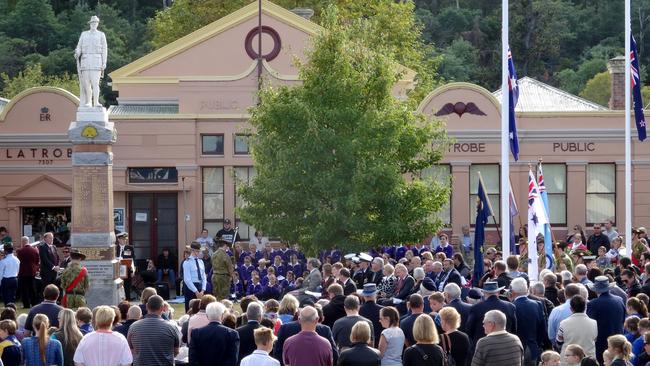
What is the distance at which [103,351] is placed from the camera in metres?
15.0

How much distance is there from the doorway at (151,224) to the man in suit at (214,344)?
2655 centimetres

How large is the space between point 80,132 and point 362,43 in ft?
25.5

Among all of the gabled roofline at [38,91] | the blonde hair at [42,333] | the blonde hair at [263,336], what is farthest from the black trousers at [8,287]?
the blonde hair at [263,336]

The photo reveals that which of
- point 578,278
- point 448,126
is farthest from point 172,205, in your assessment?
point 578,278

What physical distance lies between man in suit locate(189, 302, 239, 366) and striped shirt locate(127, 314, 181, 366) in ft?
0.82

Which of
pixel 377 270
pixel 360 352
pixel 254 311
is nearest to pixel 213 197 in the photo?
pixel 377 270

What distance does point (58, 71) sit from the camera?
85.2 metres

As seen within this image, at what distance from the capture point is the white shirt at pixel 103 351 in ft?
49.2

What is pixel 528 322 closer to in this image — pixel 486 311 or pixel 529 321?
pixel 529 321

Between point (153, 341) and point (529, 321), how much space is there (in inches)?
187

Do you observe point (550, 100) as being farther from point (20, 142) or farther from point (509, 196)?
point (509, 196)

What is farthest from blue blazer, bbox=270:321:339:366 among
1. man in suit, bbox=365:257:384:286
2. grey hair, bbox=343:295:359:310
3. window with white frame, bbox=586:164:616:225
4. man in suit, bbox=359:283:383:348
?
window with white frame, bbox=586:164:616:225

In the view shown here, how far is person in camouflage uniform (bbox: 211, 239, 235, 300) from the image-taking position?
29.5m

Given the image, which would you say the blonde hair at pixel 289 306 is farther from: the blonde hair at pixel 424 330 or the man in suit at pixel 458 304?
the blonde hair at pixel 424 330
